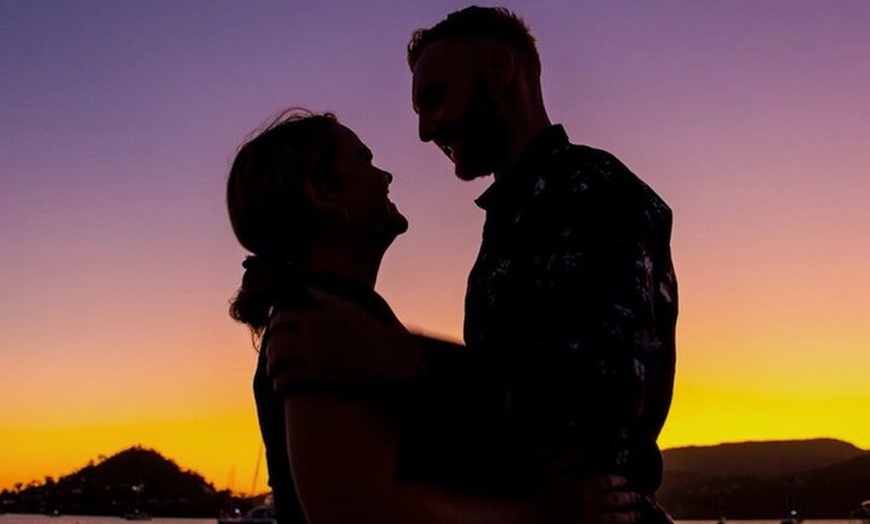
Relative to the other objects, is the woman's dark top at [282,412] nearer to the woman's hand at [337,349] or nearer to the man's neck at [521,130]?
the woman's hand at [337,349]

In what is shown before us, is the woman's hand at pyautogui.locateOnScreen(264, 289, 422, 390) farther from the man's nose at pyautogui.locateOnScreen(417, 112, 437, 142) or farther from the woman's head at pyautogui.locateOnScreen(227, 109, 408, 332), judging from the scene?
the man's nose at pyautogui.locateOnScreen(417, 112, 437, 142)

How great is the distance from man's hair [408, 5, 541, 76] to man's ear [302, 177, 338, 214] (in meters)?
0.97

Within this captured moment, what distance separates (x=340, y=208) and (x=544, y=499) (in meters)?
1.09

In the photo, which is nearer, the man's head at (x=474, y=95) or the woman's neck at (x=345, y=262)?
the woman's neck at (x=345, y=262)

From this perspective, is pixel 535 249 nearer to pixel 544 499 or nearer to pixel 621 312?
pixel 621 312

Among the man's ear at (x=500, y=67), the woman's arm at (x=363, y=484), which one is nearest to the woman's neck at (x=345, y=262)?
the woman's arm at (x=363, y=484)

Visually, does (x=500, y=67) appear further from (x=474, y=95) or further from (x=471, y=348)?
(x=471, y=348)

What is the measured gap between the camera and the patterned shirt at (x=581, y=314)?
2.43 m

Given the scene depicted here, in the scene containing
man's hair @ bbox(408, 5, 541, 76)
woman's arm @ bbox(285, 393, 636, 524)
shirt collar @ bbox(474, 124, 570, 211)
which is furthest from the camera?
man's hair @ bbox(408, 5, 541, 76)

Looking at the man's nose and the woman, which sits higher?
the man's nose

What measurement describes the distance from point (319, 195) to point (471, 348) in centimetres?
73

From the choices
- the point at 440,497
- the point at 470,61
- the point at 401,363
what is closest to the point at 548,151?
the point at 470,61

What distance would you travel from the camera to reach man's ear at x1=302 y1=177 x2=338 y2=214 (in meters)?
2.88

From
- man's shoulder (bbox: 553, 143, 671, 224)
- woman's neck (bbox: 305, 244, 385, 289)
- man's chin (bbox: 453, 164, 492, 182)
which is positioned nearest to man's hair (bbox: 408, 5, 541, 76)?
man's chin (bbox: 453, 164, 492, 182)
